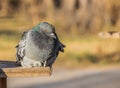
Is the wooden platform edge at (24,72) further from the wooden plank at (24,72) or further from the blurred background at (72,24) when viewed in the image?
the blurred background at (72,24)

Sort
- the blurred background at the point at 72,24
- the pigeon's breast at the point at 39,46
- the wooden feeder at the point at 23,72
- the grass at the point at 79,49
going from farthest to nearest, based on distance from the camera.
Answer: the blurred background at the point at 72,24, the grass at the point at 79,49, the pigeon's breast at the point at 39,46, the wooden feeder at the point at 23,72

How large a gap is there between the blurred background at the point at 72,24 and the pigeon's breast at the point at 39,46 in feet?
14.9

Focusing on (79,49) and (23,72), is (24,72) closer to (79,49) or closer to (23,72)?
(23,72)

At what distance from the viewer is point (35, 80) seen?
5754 mm

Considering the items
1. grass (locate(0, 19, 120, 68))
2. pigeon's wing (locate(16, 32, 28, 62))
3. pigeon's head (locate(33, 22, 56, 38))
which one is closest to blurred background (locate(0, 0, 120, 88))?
grass (locate(0, 19, 120, 68))

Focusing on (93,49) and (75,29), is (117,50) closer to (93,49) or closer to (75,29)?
(93,49)

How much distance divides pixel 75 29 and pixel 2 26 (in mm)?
1479

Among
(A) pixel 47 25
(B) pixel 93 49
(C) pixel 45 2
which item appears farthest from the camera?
(C) pixel 45 2

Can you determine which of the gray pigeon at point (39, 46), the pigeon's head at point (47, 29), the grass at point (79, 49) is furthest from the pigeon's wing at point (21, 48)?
the grass at point (79, 49)

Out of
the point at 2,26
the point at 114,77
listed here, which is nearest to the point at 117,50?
the point at 114,77

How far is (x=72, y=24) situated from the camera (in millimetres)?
8258

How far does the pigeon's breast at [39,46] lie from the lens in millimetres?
2107

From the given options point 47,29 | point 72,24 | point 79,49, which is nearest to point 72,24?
point 72,24

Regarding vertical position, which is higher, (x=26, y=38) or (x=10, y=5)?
(x=26, y=38)
